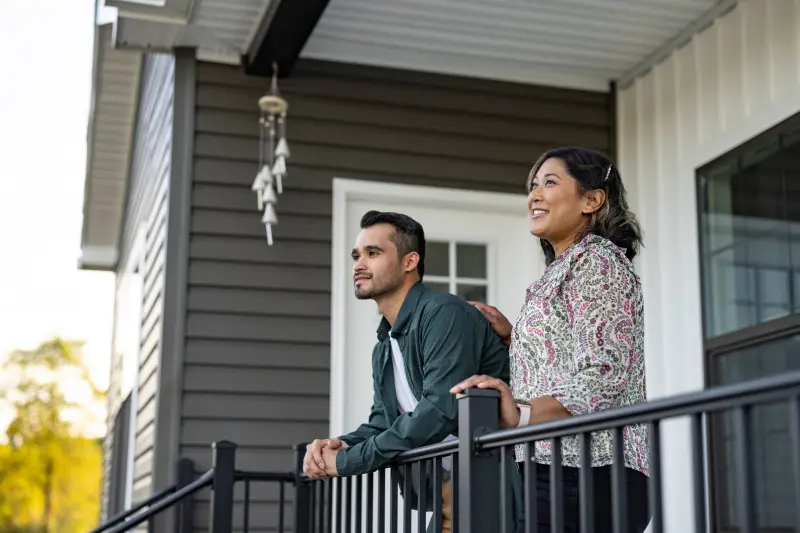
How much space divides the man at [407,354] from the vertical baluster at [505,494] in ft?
1.24

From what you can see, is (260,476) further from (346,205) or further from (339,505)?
(346,205)

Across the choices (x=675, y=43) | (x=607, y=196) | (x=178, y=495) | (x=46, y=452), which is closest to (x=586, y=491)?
(x=607, y=196)

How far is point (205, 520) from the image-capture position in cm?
462

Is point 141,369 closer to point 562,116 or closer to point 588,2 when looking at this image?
point 562,116

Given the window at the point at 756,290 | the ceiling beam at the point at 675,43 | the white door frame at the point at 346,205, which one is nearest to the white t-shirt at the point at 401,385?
the window at the point at 756,290

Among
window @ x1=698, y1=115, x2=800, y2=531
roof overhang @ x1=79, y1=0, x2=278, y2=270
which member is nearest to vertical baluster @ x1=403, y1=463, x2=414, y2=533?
window @ x1=698, y1=115, x2=800, y2=531

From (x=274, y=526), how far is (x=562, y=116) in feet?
8.48

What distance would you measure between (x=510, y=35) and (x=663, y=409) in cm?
374

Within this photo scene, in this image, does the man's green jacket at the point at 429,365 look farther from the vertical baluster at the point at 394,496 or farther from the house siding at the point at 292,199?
the house siding at the point at 292,199

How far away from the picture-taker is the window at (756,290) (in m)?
4.06

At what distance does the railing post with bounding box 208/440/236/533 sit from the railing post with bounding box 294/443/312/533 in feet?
0.73

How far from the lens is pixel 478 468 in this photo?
2.13m

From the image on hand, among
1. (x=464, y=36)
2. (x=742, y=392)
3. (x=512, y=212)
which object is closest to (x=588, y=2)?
(x=464, y=36)

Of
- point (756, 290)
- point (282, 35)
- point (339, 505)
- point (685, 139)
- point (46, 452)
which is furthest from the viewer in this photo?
point (46, 452)
